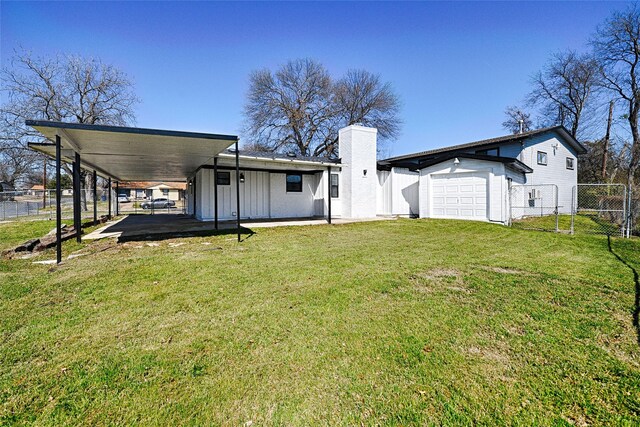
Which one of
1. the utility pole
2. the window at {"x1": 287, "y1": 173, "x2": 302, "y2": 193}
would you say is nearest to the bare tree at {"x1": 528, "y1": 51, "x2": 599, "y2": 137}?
the utility pole

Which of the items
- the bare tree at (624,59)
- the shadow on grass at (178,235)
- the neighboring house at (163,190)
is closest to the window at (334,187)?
the shadow on grass at (178,235)

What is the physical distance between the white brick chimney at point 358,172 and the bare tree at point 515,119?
23.6 m

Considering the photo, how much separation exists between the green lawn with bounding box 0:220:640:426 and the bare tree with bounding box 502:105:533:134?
31.6 meters

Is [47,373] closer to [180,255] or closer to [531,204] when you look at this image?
[180,255]

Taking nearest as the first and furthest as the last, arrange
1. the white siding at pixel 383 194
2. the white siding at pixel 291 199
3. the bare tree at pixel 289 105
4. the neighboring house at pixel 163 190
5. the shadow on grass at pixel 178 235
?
the shadow on grass at pixel 178 235, the white siding at pixel 291 199, the white siding at pixel 383 194, the bare tree at pixel 289 105, the neighboring house at pixel 163 190

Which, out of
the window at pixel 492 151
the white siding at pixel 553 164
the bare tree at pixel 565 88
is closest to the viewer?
the white siding at pixel 553 164

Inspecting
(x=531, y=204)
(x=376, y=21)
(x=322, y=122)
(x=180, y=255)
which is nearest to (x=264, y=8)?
(x=376, y=21)

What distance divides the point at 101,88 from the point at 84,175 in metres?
8.66

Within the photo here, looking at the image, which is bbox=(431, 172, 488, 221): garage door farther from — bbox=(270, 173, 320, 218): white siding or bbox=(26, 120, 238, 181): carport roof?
bbox=(26, 120, 238, 181): carport roof

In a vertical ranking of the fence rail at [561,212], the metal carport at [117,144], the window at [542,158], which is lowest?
the fence rail at [561,212]

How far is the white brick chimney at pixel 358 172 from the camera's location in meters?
15.5

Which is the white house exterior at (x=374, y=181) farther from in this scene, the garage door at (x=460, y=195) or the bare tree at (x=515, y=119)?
the bare tree at (x=515, y=119)

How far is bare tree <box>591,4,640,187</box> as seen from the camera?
19.6 m

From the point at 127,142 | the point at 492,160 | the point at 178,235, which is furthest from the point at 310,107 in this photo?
the point at 127,142
